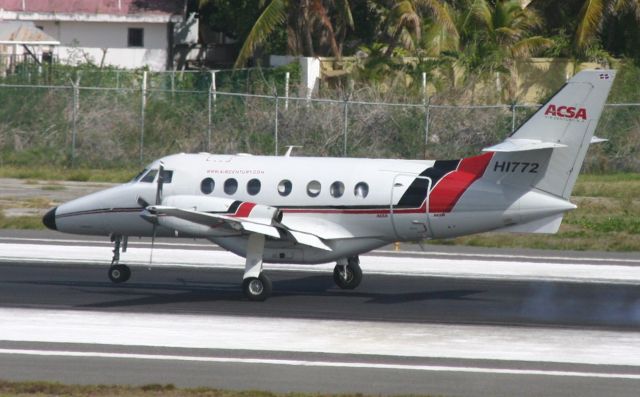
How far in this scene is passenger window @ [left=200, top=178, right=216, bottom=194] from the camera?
69.4 feet

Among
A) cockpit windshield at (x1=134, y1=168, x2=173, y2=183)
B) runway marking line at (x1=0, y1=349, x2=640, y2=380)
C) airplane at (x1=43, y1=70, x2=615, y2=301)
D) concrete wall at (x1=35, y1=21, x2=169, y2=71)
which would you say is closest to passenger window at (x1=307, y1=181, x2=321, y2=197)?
airplane at (x1=43, y1=70, x2=615, y2=301)

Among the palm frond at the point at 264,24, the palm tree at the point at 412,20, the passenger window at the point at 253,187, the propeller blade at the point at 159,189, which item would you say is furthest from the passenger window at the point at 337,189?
the palm frond at the point at 264,24

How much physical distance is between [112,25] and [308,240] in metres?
38.4

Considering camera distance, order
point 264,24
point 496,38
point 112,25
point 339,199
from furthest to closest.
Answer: point 112,25 → point 496,38 → point 264,24 → point 339,199

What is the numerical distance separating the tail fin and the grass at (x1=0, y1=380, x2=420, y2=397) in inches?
272

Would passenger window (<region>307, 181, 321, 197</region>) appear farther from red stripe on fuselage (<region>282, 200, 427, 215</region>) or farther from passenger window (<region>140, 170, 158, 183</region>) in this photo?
passenger window (<region>140, 170, 158, 183</region>)

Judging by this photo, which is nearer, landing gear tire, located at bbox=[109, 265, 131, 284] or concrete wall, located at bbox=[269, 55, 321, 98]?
landing gear tire, located at bbox=[109, 265, 131, 284]

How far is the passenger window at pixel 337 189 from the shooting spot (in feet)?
68.1

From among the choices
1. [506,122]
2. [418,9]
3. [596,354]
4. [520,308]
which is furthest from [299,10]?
[596,354]

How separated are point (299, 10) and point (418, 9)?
15.4 ft

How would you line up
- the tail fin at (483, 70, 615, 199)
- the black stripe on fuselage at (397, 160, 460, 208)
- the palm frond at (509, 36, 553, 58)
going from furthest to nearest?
the palm frond at (509, 36, 553, 58)
the black stripe on fuselage at (397, 160, 460, 208)
the tail fin at (483, 70, 615, 199)

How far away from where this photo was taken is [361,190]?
2066 centimetres

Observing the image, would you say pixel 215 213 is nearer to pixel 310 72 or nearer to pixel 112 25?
pixel 310 72

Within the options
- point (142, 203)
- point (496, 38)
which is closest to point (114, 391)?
point (142, 203)
